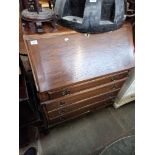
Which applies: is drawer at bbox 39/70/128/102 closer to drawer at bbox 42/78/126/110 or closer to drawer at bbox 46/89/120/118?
drawer at bbox 42/78/126/110

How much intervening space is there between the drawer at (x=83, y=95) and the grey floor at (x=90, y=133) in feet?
1.54

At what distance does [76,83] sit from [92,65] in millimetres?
188

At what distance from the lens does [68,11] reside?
1273 mm

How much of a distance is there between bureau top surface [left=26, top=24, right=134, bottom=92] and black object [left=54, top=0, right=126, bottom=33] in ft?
0.35

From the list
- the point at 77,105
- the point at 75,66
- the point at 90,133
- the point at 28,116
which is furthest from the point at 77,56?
the point at 90,133

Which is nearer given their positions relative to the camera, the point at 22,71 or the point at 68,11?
the point at 68,11

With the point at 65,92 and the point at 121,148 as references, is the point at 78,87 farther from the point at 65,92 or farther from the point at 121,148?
the point at 121,148

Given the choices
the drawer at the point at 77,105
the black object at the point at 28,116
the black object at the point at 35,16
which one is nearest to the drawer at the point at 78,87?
the drawer at the point at 77,105

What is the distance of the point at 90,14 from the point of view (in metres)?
1.19

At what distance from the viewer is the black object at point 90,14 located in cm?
119

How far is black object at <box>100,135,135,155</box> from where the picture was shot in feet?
3.60
